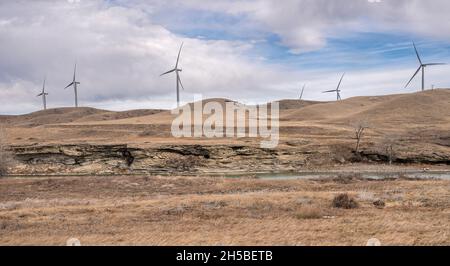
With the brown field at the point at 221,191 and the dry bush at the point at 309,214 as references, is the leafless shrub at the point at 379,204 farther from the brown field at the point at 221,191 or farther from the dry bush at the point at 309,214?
the dry bush at the point at 309,214

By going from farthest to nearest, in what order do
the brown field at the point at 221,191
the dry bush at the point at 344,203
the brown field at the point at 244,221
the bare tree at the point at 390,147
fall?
the bare tree at the point at 390,147
the dry bush at the point at 344,203
the brown field at the point at 221,191
the brown field at the point at 244,221

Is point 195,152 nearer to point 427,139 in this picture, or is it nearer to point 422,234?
point 427,139

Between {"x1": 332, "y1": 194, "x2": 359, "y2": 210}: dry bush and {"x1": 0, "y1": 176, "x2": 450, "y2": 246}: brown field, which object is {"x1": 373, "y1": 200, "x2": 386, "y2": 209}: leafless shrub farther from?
{"x1": 332, "y1": 194, "x2": 359, "y2": 210}: dry bush

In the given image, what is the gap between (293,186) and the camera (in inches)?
1457

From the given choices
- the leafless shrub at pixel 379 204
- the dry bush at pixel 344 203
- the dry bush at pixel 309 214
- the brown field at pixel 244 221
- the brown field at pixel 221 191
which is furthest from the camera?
Answer: the leafless shrub at pixel 379 204

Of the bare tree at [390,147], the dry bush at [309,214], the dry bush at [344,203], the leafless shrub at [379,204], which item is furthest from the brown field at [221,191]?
the dry bush at [344,203]

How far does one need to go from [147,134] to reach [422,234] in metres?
79.0

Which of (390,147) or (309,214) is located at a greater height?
(390,147)

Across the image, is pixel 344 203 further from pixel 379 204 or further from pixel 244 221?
pixel 244 221

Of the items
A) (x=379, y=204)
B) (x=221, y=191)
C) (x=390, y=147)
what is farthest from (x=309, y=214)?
(x=390, y=147)

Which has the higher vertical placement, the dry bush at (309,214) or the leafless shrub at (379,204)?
the dry bush at (309,214)

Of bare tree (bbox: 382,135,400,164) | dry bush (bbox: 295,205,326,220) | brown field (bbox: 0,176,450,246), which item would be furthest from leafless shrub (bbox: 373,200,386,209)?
bare tree (bbox: 382,135,400,164)

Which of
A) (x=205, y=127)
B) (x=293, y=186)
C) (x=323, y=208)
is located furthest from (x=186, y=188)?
(x=205, y=127)
